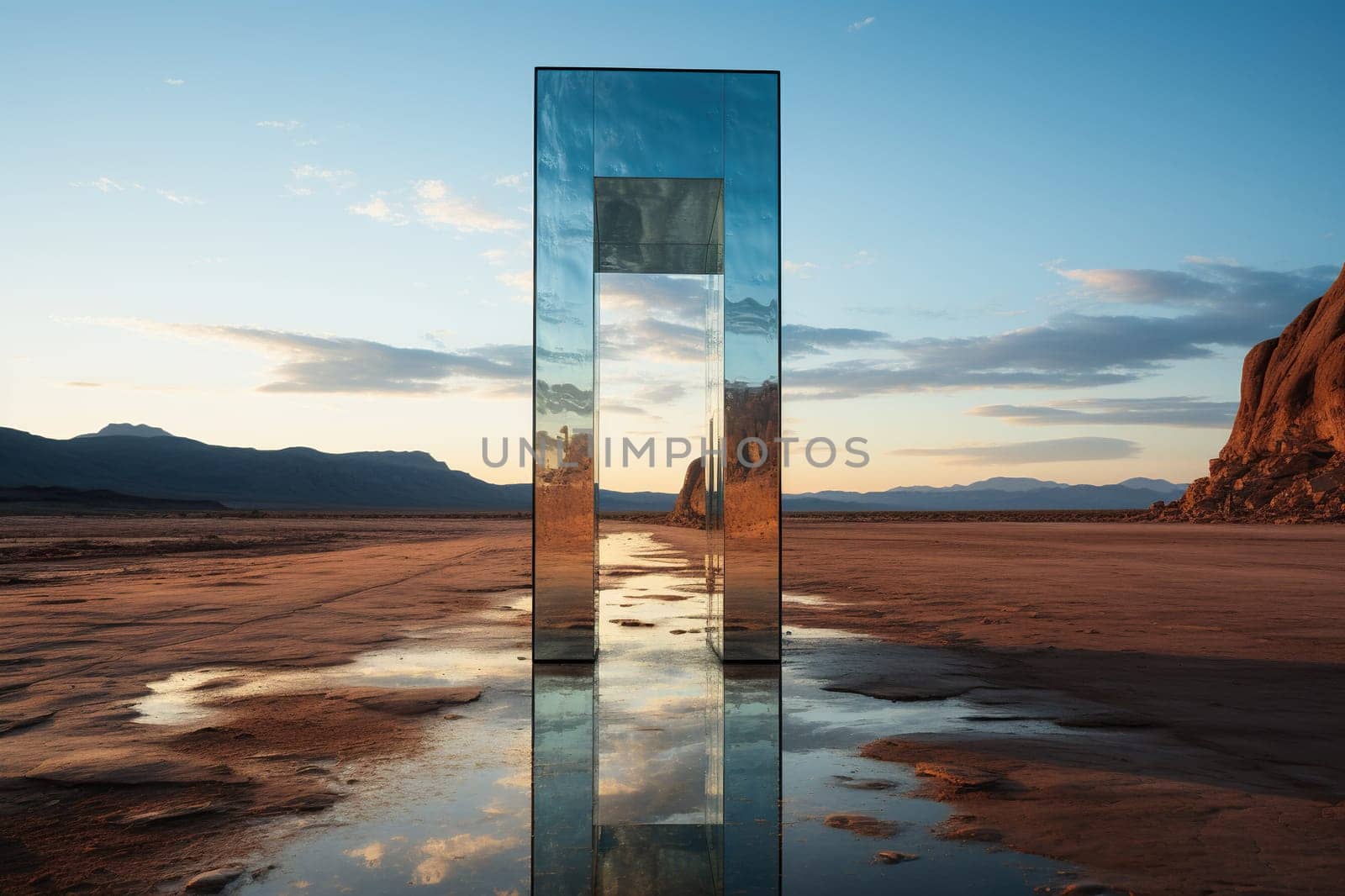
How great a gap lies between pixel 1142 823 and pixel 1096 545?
99.7 ft

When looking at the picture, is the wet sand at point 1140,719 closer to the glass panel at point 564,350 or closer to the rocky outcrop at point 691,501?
the glass panel at point 564,350

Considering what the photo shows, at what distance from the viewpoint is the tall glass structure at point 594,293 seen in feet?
27.7

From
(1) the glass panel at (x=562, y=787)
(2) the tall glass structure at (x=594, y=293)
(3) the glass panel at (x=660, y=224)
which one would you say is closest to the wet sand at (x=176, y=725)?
(1) the glass panel at (x=562, y=787)

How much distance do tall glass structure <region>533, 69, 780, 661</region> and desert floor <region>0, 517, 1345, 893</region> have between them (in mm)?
1704

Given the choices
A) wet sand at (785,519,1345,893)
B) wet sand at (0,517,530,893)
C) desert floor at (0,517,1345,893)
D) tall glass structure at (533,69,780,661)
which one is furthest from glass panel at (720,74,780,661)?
wet sand at (0,517,530,893)

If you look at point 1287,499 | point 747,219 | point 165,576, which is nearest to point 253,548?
point 165,576

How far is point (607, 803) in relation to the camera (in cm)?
417

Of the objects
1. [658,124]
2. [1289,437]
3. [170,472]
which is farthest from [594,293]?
[170,472]

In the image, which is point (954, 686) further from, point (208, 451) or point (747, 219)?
point (208, 451)

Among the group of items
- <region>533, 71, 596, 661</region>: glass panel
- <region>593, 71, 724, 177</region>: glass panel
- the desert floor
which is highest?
<region>593, 71, 724, 177</region>: glass panel

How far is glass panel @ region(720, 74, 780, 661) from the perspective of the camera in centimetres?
850

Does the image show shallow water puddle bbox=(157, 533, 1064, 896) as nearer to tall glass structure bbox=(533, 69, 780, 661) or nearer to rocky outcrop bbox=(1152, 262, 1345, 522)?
tall glass structure bbox=(533, 69, 780, 661)

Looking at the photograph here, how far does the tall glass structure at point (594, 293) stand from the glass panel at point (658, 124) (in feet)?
0.04

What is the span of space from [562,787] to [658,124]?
644 centimetres
